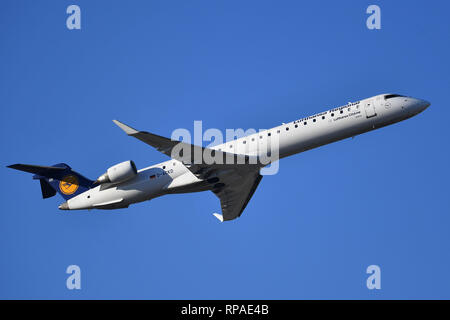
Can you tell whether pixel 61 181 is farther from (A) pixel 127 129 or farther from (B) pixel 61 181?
(A) pixel 127 129

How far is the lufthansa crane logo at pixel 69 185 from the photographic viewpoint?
32.6 m

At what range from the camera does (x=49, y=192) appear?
32.9m

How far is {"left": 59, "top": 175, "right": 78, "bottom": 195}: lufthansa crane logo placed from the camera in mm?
32562

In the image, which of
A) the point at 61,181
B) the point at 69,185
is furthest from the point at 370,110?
the point at 61,181

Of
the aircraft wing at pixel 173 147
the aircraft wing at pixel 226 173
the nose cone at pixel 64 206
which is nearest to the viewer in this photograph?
the aircraft wing at pixel 173 147

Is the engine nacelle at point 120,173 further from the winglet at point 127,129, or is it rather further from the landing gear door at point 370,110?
the landing gear door at point 370,110

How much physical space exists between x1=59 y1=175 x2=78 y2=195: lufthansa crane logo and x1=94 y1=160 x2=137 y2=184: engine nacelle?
3.36m

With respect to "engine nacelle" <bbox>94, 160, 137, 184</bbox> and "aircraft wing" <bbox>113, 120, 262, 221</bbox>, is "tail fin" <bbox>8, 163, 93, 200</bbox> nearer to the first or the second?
"engine nacelle" <bbox>94, 160, 137, 184</bbox>

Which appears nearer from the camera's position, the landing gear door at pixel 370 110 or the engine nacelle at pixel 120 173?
the landing gear door at pixel 370 110

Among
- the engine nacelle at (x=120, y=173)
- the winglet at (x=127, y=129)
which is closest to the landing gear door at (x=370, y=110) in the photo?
the winglet at (x=127, y=129)

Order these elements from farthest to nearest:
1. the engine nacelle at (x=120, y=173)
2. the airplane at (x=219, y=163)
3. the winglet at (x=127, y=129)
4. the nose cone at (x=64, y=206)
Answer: the nose cone at (x=64, y=206), the engine nacelle at (x=120, y=173), the airplane at (x=219, y=163), the winglet at (x=127, y=129)

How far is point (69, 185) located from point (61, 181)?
0.58 m

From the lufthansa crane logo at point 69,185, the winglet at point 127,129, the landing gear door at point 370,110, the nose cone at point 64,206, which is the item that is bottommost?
the nose cone at point 64,206

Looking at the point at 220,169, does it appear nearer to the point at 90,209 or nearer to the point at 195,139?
the point at 195,139
